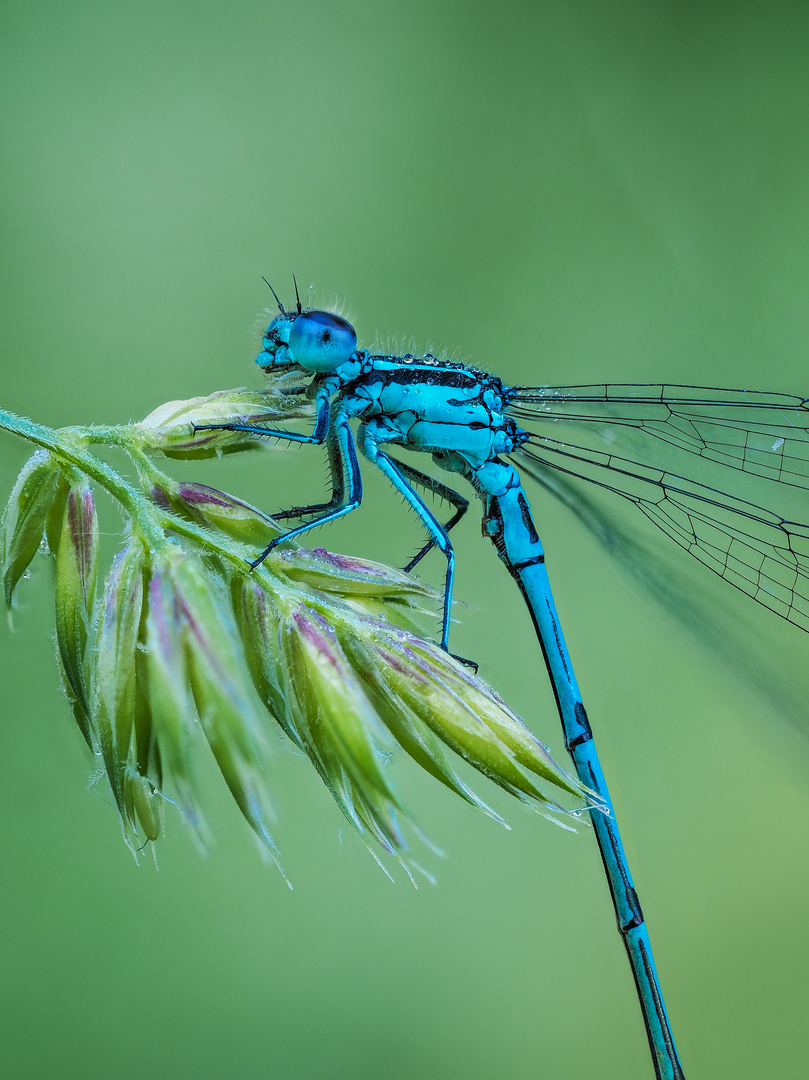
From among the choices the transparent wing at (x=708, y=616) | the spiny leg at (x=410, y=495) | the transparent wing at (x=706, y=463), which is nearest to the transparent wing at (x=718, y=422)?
the transparent wing at (x=706, y=463)

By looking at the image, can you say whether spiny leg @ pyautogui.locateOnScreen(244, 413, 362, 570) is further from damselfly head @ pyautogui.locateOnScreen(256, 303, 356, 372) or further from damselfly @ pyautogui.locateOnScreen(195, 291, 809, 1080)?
damselfly head @ pyautogui.locateOnScreen(256, 303, 356, 372)

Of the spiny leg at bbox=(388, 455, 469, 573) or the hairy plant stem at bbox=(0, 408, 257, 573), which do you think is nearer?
the hairy plant stem at bbox=(0, 408, 257, 573)

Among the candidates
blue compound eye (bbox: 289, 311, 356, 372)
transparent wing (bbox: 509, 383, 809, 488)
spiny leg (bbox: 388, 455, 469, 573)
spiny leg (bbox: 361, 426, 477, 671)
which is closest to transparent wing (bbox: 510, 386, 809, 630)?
transparent wing (bbox: 509, 383, 809, 488)

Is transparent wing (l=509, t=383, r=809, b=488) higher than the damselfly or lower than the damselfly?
higher

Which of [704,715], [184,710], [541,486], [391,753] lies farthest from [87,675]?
[704,715]

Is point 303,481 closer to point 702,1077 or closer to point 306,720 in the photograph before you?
point 306,720

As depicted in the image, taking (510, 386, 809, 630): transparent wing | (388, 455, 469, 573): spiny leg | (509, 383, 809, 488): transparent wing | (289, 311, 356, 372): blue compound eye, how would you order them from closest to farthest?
(289, 311, 356, 372): blue compound eye
(388, 455, 469, 573): spiny leg
(510, 386, 809, 630): transparent wing
(509, 383, 809, 488): transparent wing

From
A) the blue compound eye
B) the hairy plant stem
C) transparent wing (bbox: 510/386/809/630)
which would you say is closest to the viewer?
the hairy plant stem

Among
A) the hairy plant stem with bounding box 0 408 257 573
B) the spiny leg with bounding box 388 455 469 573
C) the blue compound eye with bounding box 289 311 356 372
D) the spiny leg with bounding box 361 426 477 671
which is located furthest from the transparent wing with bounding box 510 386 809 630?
the hairy plant stem with bounding box 0 408 257 573

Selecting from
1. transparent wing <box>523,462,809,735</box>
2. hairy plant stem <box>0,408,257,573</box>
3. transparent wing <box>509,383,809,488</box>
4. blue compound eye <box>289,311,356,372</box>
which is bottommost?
hairy plant stem <box>0,408,257,573</box>

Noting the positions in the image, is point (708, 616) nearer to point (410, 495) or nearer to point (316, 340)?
point (410, 495)
